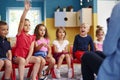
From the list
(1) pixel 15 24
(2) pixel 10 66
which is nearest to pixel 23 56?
(2) pixel 10 66

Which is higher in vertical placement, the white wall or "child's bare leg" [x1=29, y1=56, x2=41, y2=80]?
the white wall

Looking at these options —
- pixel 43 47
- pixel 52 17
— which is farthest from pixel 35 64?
pixel 52 17

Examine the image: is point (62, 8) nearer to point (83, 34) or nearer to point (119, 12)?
point (83, 34)

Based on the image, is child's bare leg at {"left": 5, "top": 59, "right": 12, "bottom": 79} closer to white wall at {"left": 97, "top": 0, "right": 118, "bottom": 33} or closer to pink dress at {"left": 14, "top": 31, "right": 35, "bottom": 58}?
pink dress at {"left": 14, "top": 31, "right": 35, "bottom": 58}

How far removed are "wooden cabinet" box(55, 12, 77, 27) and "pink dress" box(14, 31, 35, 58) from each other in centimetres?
316

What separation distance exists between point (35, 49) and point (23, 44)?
0.16 m

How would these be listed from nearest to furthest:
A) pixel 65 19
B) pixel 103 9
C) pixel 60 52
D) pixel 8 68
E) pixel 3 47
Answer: pixel 8 68
pixel 3 47
pixel 60 52
pixel 103 9
pixel 65 19

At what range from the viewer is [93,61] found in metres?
1.41

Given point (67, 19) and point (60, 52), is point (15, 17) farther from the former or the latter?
point (60, 52)

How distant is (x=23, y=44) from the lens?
2480 mm

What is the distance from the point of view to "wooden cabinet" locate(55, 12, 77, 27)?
18.5 feet

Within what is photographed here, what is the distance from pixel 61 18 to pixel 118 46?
4562 mm

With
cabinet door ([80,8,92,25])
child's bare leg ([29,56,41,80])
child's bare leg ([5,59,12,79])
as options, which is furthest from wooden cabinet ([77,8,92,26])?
child's bare leg ([5,59,12,79])

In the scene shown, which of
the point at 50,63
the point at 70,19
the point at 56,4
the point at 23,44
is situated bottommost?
the point at 50,63
